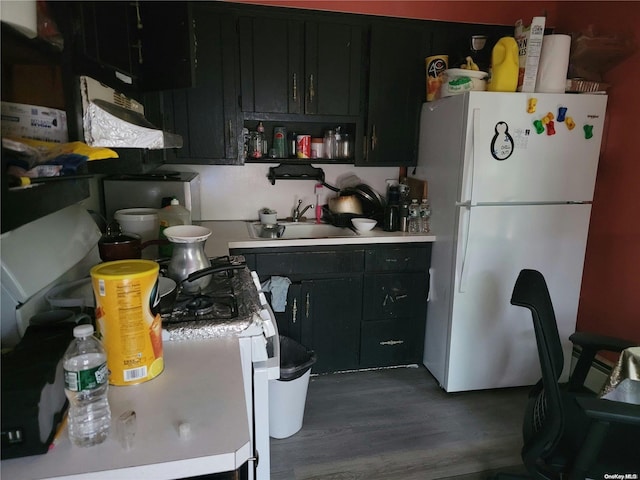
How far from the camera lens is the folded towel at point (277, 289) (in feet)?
8.19

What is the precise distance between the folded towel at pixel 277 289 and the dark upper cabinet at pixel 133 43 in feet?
4.06

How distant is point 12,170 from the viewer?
2.32 feet

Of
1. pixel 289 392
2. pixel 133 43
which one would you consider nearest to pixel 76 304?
pixel 133 43

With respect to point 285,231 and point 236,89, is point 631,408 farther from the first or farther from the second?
point 236,89

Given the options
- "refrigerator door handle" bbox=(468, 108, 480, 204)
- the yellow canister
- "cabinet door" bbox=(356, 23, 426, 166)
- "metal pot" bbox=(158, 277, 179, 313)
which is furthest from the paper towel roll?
the yellow canister

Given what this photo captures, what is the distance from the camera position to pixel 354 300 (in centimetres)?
269

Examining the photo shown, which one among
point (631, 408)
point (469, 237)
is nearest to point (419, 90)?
point (469, 237)

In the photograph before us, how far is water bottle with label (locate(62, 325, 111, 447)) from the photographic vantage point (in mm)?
816

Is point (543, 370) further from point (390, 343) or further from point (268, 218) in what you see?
point (268, 218)

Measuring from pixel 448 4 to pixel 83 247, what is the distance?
261 centimetres

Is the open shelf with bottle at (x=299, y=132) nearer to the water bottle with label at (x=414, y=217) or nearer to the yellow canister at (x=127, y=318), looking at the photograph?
the water bottle with label at (x=414, y=217)

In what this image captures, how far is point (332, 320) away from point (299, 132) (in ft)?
4.25

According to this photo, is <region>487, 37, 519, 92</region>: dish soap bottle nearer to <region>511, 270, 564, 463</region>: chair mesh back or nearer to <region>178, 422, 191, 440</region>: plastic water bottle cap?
<region>511, 270, 564, 463</region>: chair mesh back

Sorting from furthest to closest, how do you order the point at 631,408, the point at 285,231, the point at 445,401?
the point at 285,231, the point at 445,401, the point at 631,408
